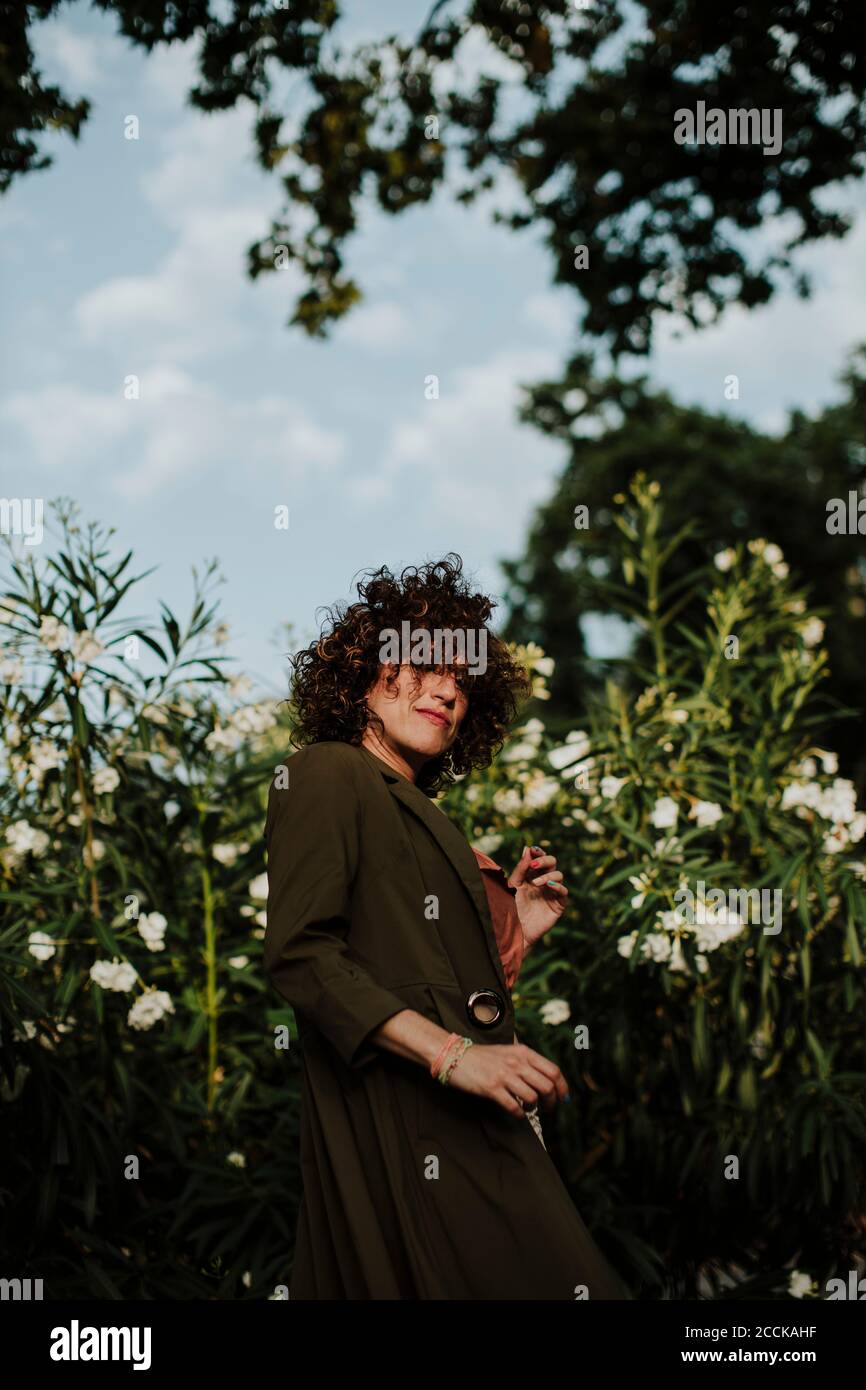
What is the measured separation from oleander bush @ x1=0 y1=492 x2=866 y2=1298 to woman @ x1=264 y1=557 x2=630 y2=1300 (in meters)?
1.70

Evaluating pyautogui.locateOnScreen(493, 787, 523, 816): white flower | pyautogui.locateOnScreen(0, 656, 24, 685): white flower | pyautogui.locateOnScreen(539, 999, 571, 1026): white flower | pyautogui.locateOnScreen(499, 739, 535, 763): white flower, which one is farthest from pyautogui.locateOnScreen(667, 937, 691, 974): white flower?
pyautogui.locateOnScreen(0, 656, 24, 685): white flower

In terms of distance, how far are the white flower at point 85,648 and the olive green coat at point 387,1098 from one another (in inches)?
76.4

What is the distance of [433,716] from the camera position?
7.50ft

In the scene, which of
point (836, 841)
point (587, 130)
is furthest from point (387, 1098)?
point (587, 130)

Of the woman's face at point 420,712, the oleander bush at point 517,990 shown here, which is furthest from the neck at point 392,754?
the oleander bush at point 517,990

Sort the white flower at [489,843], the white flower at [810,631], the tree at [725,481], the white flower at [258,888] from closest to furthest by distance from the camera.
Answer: the white flower at [258,888] < the white flower at [489,843] < the white flower at [810,631] < the tree at [725,481]

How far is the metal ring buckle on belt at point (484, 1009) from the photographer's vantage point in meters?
1.97

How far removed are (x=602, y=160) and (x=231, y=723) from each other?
5144 millimetres

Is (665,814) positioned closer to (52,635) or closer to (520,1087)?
(52,635)

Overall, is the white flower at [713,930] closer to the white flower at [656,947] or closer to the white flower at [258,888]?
the white flower at [656,947]

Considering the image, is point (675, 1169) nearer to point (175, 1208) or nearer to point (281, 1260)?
point (281, 1260)

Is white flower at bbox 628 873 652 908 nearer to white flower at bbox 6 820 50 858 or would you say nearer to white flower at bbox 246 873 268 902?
white flower at bbox 246 873 268 902

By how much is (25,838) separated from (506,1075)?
94.7 inches
